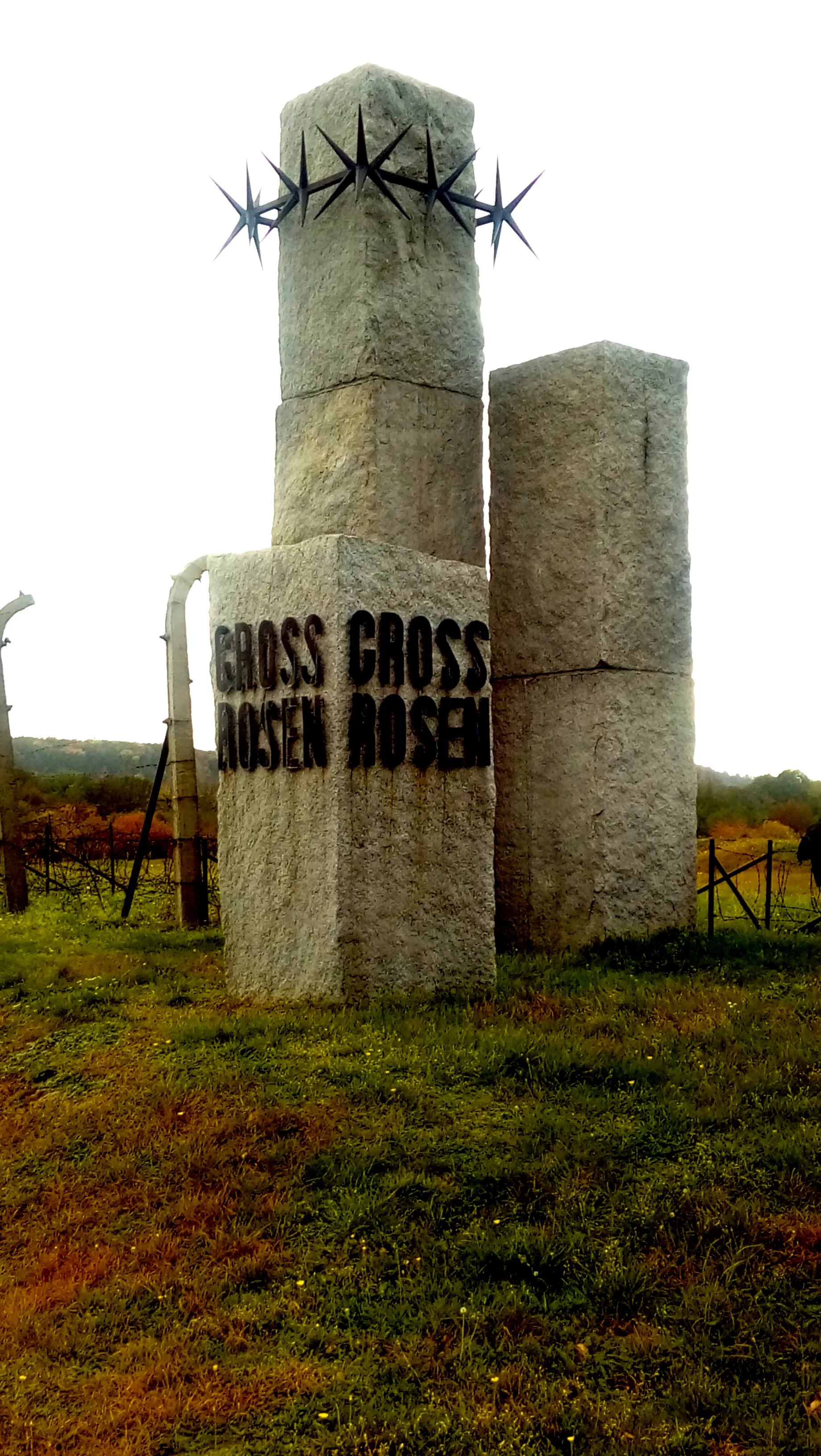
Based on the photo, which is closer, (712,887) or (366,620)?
(366,620)

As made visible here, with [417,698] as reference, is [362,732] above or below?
below

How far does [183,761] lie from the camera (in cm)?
1065

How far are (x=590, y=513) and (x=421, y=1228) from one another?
537 centimetres

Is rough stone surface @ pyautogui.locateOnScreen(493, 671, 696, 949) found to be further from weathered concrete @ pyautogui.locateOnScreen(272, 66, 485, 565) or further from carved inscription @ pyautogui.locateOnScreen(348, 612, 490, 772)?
weathered concrete @ pyautogui.locateOnScreen(272, 66, 485, 565)

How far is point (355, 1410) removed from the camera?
12.4 feet

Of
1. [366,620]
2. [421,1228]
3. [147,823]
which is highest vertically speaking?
[366,620]

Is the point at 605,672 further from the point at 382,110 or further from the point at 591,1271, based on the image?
the point at 591,1271

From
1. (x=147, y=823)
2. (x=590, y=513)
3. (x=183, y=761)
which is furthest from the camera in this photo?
(x=147, y=823)

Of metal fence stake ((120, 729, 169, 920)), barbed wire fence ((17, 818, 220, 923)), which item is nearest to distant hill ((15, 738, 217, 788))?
barbed wire fence ((17, 818, 220, 923))

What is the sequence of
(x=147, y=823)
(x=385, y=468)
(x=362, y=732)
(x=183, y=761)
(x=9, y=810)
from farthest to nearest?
(x=9, y=810) < (x=147, y=823) < (x=183, y=761) < (x=385, y=468) < (x=362, y=732)

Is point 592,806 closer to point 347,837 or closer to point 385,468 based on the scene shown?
point 347,837

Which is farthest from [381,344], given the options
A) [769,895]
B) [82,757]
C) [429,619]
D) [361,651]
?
[82,757]

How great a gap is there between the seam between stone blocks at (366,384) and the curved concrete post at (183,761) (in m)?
2.61

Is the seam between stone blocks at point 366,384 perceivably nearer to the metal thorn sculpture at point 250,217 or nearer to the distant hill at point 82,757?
the metal thorn sculpture at point 250,217
